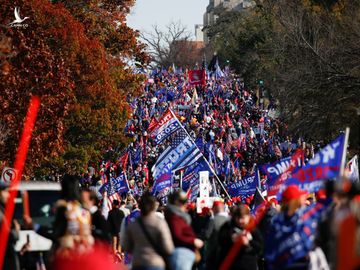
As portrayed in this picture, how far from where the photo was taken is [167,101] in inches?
3199

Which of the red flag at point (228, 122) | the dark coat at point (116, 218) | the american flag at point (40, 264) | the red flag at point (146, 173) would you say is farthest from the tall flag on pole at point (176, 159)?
the red flag at point (228, 122)

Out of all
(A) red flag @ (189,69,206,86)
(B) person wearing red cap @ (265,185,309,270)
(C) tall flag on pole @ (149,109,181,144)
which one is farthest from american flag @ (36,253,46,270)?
(A) red flag @ (189,69,206,86)

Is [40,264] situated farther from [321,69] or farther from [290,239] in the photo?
[321,69]

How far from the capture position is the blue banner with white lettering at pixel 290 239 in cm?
1257

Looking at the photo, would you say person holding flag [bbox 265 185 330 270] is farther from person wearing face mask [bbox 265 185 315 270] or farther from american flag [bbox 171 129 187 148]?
american flag [bbox 171 129 187 148]

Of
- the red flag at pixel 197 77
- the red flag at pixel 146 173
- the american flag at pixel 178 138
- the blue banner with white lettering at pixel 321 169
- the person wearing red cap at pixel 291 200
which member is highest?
the red flag at pixel 197 77

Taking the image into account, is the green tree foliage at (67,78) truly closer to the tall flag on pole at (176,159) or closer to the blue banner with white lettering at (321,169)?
the tall flag on pole at (176,159)

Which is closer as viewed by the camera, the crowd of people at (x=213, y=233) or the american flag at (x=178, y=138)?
the crowd of people at (x=213, y=233)

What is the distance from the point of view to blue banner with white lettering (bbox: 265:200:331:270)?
495 inches

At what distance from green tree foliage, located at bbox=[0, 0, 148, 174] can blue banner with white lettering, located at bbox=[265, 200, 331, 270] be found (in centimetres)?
1385

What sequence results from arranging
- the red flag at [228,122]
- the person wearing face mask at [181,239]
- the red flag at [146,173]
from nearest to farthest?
the person wearing face mask at [181,239]
the red flag at [146,173]
the red flag at [228,122]

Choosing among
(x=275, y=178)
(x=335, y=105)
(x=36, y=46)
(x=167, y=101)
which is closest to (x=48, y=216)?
(x=275, y=178)

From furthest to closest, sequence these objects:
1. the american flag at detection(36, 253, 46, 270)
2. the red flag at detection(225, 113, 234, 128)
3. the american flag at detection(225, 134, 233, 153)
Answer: the red flag at detection(225, 113, 234, 128) → the american flag at detection(225, 134, 233, 153) → the american flag at detection(36, 253, 46, 270)

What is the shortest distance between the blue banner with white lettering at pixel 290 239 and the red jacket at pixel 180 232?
1637 millimetres
